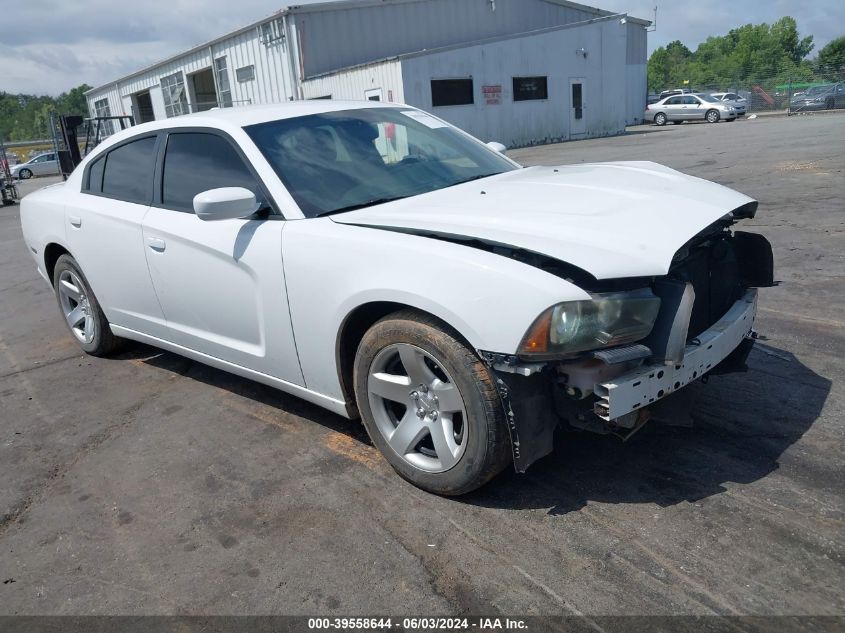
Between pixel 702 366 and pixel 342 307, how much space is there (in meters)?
1.51

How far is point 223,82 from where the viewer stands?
27656 mm

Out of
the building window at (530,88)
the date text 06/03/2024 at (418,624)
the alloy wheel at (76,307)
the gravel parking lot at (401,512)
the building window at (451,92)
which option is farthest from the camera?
the building window at (530,88)

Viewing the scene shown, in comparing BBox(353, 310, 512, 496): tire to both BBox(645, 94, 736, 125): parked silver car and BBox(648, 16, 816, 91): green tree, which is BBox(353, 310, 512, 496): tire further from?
BBox(648, 16, 816, 91): green tree

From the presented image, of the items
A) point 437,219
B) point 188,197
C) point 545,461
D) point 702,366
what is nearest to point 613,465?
point 545,461

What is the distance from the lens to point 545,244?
8.26ft

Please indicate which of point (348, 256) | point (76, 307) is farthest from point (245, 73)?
point (348, 256)

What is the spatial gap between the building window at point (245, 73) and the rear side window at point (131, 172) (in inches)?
902

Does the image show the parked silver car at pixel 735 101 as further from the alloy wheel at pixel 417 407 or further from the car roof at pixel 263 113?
the alloy wheel at pixel 417 407

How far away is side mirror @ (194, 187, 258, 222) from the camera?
10.2ft

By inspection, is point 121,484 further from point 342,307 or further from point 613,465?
point 613,465

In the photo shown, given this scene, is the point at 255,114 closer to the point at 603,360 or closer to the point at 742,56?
the point at 603,360

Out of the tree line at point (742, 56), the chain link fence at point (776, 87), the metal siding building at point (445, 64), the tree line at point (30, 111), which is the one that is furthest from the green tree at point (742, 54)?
the tree line at point (30, 111)

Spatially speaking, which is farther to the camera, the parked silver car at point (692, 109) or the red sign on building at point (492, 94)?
the parked silver car at point (692, 109)

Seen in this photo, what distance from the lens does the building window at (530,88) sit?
27109 millimetres
